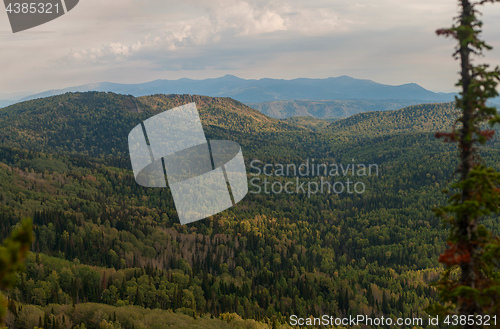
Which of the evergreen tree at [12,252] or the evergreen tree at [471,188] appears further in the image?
the evergreen tree at [471,188]

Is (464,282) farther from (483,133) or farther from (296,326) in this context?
(296,326)

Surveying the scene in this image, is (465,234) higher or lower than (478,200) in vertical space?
lower

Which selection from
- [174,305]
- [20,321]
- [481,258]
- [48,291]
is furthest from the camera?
[174,305]

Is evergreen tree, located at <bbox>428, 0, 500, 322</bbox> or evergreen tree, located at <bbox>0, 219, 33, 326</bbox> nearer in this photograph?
evergreen tree, located at <bbox>0, 219, 33, 326</bbox>

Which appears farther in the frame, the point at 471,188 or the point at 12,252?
the point at 471,188

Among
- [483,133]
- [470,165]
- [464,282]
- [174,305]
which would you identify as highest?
[483,133]

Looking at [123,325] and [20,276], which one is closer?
[123,325]

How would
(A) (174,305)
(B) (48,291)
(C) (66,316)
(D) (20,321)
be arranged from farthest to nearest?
(A) (174,305)
(B) (48,291)
(C) (66,316)
(D) (20,321)

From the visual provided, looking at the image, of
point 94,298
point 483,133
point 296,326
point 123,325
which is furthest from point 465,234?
point 94,298

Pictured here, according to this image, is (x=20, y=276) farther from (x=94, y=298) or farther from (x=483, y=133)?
(x=483, y=133)

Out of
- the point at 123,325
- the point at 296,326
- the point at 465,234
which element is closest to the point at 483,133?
the point at 465,234
